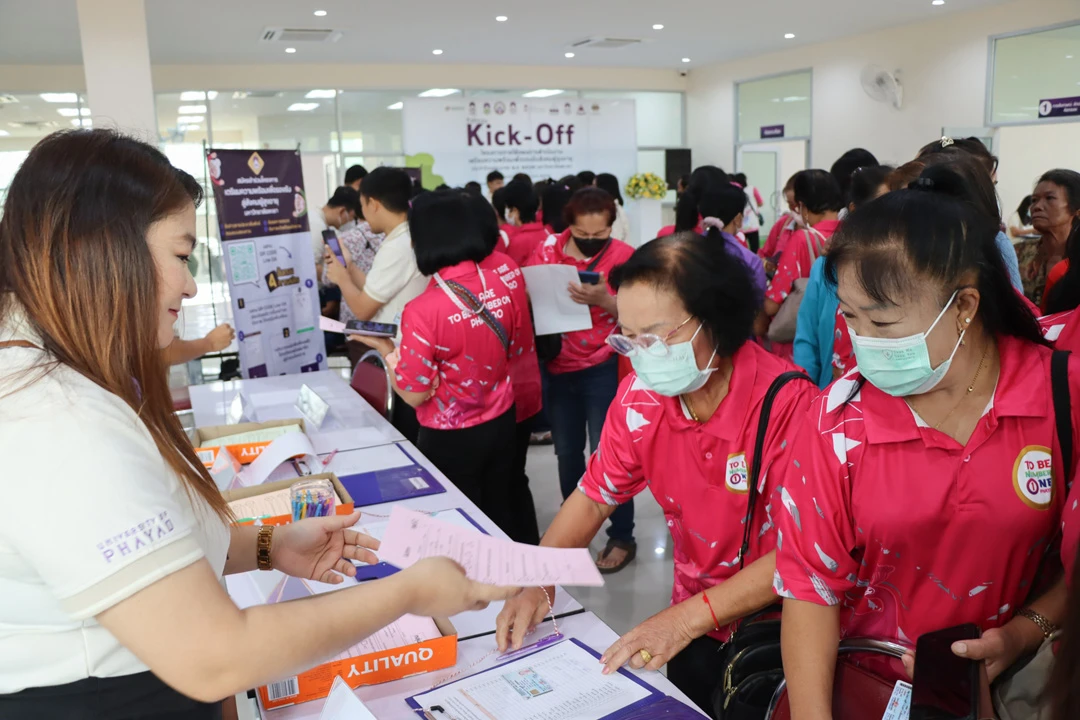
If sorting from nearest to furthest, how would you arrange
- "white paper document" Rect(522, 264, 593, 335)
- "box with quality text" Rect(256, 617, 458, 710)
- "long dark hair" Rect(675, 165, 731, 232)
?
"box with quality text" Rect(256, 617, 458, 710) → "white paper document" Rect(522, 264, 593, 335) → "long dark hair" Rect(675, 165, 731, 232)

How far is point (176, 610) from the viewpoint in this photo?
0.89 meters

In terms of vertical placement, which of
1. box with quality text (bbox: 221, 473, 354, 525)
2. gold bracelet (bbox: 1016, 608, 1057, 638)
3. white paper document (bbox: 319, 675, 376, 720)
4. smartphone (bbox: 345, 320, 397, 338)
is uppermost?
smartphone (bbox: 345, 320, 397, 338)

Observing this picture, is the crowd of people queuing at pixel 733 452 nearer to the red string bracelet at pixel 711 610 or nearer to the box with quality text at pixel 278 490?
the red string bracelet at pixel 711 610

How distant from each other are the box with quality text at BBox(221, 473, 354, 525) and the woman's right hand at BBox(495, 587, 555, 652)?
0.68 meters

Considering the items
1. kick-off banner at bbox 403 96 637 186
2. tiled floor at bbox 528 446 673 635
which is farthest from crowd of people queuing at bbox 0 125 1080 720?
kick-off banner at bbox 403 96 637 186

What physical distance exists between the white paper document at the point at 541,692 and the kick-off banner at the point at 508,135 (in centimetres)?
935

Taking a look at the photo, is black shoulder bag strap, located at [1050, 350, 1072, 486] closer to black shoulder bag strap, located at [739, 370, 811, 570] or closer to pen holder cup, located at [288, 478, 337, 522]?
black shoulder bag strap, located at [739, 370, 811, 570]

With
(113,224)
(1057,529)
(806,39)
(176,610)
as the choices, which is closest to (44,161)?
(113,224)

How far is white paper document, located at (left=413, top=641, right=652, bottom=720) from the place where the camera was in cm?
133

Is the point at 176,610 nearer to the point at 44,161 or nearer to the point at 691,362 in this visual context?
the point at 44,161

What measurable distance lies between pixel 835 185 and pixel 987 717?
10.3 feet

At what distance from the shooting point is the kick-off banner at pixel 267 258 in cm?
405

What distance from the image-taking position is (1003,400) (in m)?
1.27

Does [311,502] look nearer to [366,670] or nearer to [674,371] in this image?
[366,670]
